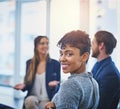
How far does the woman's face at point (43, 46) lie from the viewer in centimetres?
173

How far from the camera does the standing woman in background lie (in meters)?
1.69

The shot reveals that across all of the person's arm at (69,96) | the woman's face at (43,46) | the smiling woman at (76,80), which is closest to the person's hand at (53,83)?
the woman's face at (43,46)

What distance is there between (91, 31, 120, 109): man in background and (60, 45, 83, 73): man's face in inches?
17.0

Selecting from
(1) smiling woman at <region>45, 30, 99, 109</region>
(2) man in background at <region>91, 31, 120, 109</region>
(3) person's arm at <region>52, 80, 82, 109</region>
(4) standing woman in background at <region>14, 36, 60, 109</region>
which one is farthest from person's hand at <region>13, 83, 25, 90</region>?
(3) person's arm at <region>52, 80, 82, 109</region>

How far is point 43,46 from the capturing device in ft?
5.69

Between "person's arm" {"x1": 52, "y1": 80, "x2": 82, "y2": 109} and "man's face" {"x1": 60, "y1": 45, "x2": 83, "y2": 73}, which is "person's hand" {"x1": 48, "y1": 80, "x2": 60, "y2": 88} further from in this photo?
"person's arm" {"x1": 52, "y1": 80, "x2": 82, "y2": 109}

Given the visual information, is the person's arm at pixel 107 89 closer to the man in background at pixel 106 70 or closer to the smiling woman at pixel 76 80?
the man in background at pixel 106 70

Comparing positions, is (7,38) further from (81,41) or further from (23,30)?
(81,41)

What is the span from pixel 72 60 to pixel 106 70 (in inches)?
20.4

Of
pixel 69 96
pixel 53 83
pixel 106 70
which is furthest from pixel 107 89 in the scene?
pixel 69 96

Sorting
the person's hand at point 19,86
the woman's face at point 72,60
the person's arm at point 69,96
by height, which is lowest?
the person's hand at point 19,86

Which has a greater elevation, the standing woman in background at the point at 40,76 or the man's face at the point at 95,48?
the man's face at the point at 95,48

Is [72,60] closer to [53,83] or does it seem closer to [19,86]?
[53,83]

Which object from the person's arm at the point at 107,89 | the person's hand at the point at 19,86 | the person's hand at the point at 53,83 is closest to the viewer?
the person's arm at the point at 107,89
